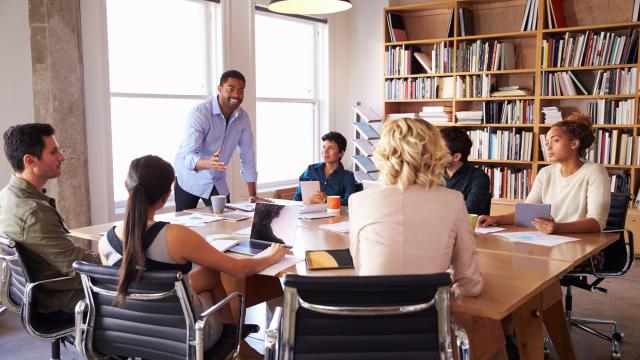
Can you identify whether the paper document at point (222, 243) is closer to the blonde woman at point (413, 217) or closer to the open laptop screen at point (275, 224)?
the open laptop screen at point (275, 224)

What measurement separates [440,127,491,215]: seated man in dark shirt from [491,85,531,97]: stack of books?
254 cm

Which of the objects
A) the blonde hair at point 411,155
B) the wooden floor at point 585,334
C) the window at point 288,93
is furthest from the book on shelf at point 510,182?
the blonde hair at point 411,155

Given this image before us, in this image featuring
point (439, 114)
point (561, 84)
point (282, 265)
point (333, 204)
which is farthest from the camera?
point (439, 114)

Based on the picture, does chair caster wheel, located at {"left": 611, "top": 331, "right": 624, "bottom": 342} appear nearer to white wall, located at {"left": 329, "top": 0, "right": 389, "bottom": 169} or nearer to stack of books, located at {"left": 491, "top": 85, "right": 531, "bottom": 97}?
stack of books, located at {"left": 491, "top": 85, "right": 531, "bottom": 97}

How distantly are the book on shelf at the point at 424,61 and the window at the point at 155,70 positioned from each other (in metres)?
2.06

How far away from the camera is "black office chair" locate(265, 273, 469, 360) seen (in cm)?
149

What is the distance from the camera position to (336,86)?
21.9ft

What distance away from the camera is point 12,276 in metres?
2.42

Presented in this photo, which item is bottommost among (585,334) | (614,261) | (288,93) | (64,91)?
(585,334)

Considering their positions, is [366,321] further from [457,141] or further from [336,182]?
[336,182]

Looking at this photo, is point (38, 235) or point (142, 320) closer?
point (142, 320)

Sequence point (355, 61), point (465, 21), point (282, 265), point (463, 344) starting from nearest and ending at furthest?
point (463, 344) < point (282, 265) < point (465, 21) < point (355, 61)

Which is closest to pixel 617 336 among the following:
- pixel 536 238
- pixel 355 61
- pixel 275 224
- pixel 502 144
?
pixel 536 238

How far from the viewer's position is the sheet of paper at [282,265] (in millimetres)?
2119
